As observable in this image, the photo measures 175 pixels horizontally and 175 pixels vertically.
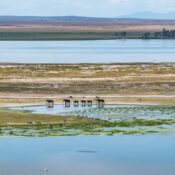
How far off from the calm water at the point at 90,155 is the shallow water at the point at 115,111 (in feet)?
23.1

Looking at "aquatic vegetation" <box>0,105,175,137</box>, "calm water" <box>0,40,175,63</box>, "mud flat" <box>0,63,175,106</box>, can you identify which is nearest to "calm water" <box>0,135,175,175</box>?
"aquatic vegetation" <box>0,105,175,137</box>

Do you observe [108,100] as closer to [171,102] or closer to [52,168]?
[171,102]

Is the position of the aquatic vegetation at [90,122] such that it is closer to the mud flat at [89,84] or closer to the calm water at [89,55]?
the mud flat at [89,84]

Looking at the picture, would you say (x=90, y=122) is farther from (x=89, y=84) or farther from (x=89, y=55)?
(x=89, y=55)

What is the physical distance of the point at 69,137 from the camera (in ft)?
116

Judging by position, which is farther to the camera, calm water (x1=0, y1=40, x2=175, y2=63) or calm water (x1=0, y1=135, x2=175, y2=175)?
calm water (x1=0, y1=40, x2=175, y2=63)

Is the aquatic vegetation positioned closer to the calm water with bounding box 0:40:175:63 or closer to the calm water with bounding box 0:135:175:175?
the calm water with bounding box 0:135:175:175

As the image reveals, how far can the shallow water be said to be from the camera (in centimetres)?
4275

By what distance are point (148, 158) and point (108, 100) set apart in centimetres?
2073

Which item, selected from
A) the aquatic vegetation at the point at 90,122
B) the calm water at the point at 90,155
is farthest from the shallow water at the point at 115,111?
the calm water at the point at 90,155

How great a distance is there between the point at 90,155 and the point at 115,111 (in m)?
14.0

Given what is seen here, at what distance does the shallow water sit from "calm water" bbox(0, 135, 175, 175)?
23.1ft

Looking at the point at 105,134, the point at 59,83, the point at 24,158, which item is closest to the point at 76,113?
the point at 105,134

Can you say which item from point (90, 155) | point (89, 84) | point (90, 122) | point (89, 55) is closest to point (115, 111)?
point (90, 122)
